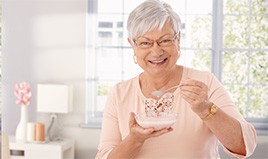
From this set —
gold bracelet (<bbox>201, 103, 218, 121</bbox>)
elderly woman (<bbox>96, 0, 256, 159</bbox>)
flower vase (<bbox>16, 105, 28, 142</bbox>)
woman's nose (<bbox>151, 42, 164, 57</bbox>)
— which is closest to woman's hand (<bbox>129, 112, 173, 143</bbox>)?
elderly woman (<bbox>96, 0, 256, 159</bbox>)

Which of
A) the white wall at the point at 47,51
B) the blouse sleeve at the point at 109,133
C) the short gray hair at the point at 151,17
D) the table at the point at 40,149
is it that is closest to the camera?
the short gray hair at the point at 151,17

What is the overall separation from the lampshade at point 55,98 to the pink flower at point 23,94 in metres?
0.12

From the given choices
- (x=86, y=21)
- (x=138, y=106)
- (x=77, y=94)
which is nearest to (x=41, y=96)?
(x=77, y=94)

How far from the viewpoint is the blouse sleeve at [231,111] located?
163 centimetres

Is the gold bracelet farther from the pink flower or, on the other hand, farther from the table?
the pink flower

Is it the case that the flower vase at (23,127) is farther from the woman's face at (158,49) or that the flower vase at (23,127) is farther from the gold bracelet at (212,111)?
the gold bracelet at (212,111)

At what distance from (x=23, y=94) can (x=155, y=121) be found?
3133mm

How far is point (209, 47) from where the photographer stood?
4.89 m

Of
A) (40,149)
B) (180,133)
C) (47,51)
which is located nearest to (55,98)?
(40,149)

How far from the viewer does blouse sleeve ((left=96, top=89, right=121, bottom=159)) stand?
1777mm

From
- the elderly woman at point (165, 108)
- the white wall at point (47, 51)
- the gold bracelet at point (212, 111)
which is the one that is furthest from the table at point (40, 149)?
the gold bracelet at point (212, 111)

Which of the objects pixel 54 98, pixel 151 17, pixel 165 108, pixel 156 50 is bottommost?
pixel 54 98

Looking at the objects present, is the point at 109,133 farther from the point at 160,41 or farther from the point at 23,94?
the point at 23,94

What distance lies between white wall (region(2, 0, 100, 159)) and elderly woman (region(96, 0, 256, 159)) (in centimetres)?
296
